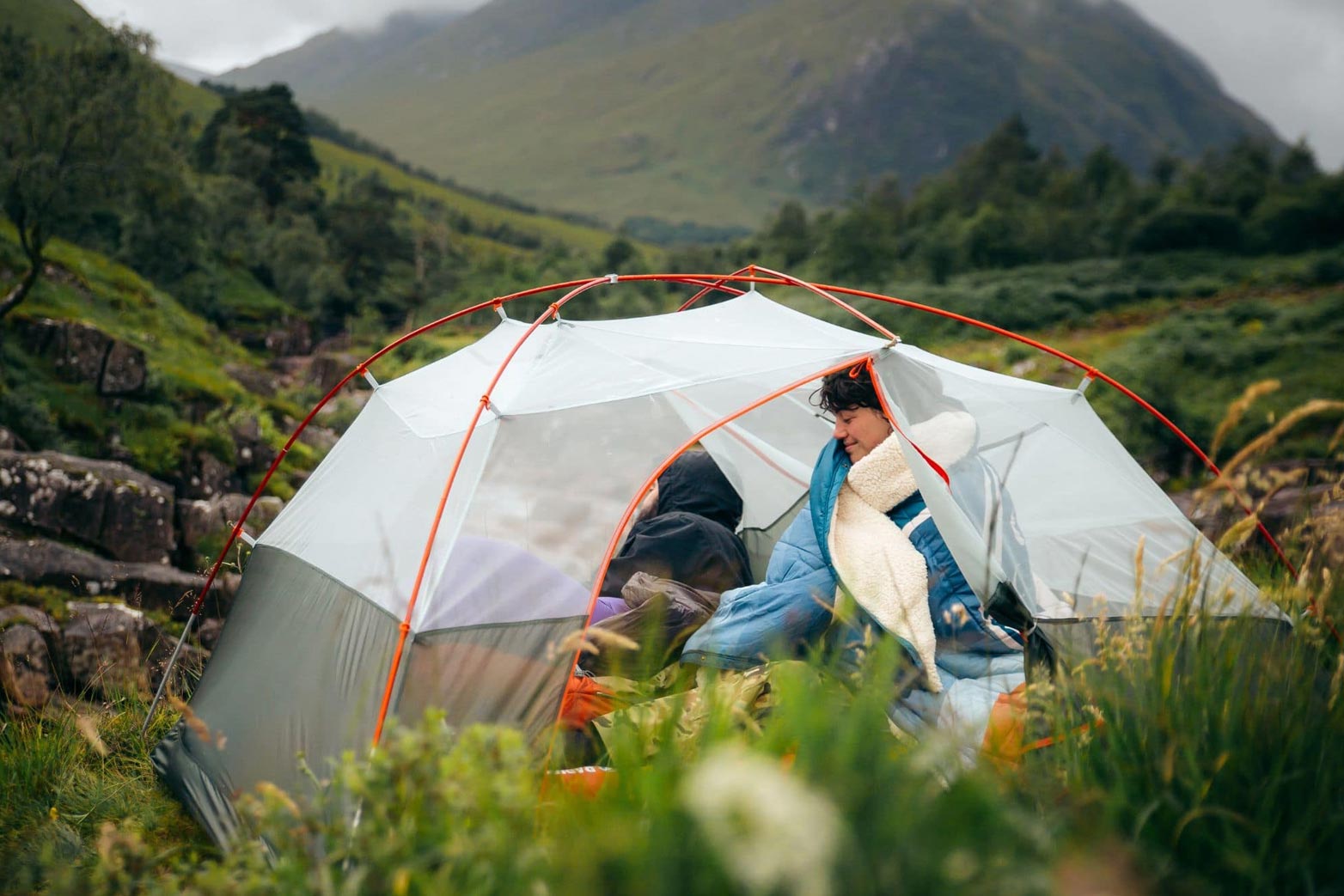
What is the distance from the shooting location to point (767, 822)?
1093mm

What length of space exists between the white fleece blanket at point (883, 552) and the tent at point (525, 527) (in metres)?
0.22

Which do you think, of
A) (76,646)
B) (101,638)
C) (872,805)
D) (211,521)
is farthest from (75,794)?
(211,521)

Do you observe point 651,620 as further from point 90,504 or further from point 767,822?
point 90,504

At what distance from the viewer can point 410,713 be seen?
3260 millimetres

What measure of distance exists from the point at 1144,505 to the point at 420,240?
127 ft

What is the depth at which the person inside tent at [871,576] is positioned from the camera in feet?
11.9

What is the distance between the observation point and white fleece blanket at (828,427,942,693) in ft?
11.5

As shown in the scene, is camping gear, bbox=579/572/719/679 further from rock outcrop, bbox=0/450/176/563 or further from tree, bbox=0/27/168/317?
tree, bbox=0/27/168/317

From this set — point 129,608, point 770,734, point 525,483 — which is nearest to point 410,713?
point 525,483

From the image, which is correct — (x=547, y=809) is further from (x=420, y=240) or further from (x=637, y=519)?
(x=420, y=240)

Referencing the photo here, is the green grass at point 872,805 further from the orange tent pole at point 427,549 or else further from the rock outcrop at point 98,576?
the rock outcrop at point 98,576

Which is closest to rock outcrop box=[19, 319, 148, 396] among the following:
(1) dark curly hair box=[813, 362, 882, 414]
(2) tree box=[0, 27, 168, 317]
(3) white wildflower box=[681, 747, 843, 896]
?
(2) tree box=[0, 27, 168, 317]

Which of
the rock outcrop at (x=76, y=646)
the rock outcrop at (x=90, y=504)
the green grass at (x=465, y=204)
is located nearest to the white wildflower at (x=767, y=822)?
the rock outcrop at (x=76, y=646)

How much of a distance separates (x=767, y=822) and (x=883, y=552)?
2.77 meters
